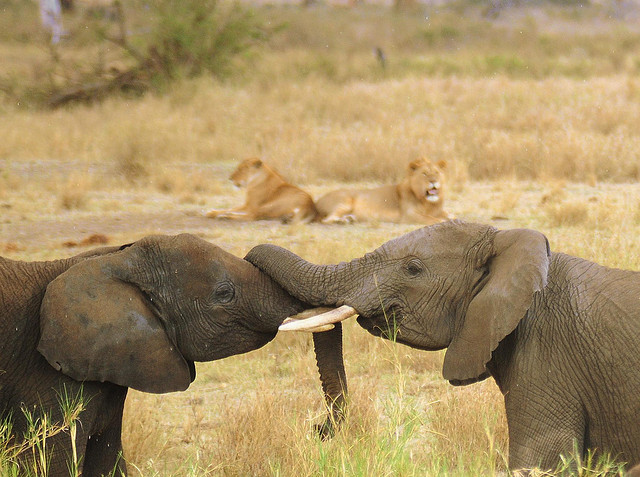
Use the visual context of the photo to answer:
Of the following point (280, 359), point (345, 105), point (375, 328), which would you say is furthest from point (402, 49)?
point (375, 328)

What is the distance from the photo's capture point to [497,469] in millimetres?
5160

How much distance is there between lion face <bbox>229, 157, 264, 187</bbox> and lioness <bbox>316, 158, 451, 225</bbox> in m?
1.26

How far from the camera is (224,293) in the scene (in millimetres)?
4734

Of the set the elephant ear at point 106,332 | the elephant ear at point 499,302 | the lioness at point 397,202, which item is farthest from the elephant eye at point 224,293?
the lioness at point 397,202

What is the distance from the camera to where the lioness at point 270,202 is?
1225 centimetres

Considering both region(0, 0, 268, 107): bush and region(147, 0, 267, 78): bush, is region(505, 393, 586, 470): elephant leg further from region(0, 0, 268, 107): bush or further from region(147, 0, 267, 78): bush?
region(147, 0, 267, 78): bush

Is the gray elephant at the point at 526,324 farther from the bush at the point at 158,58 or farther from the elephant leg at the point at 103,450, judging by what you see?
the bush at the point at 158,58

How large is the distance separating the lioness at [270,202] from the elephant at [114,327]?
7316 millimetres

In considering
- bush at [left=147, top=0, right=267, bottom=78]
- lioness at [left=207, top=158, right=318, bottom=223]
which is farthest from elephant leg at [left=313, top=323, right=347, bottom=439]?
bush at [left=147, top=0, right=267, bottom=78]

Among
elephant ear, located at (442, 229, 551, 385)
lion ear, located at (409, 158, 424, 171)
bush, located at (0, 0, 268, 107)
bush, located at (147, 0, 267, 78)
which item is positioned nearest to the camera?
elephant ear, located at (442, 229, 551, 385)

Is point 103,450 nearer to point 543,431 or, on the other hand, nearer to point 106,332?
point 106,332

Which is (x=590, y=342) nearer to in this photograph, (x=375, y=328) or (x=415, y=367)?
(x=375, y=328)

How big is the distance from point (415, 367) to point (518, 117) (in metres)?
10.9

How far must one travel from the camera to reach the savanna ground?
5254mm
